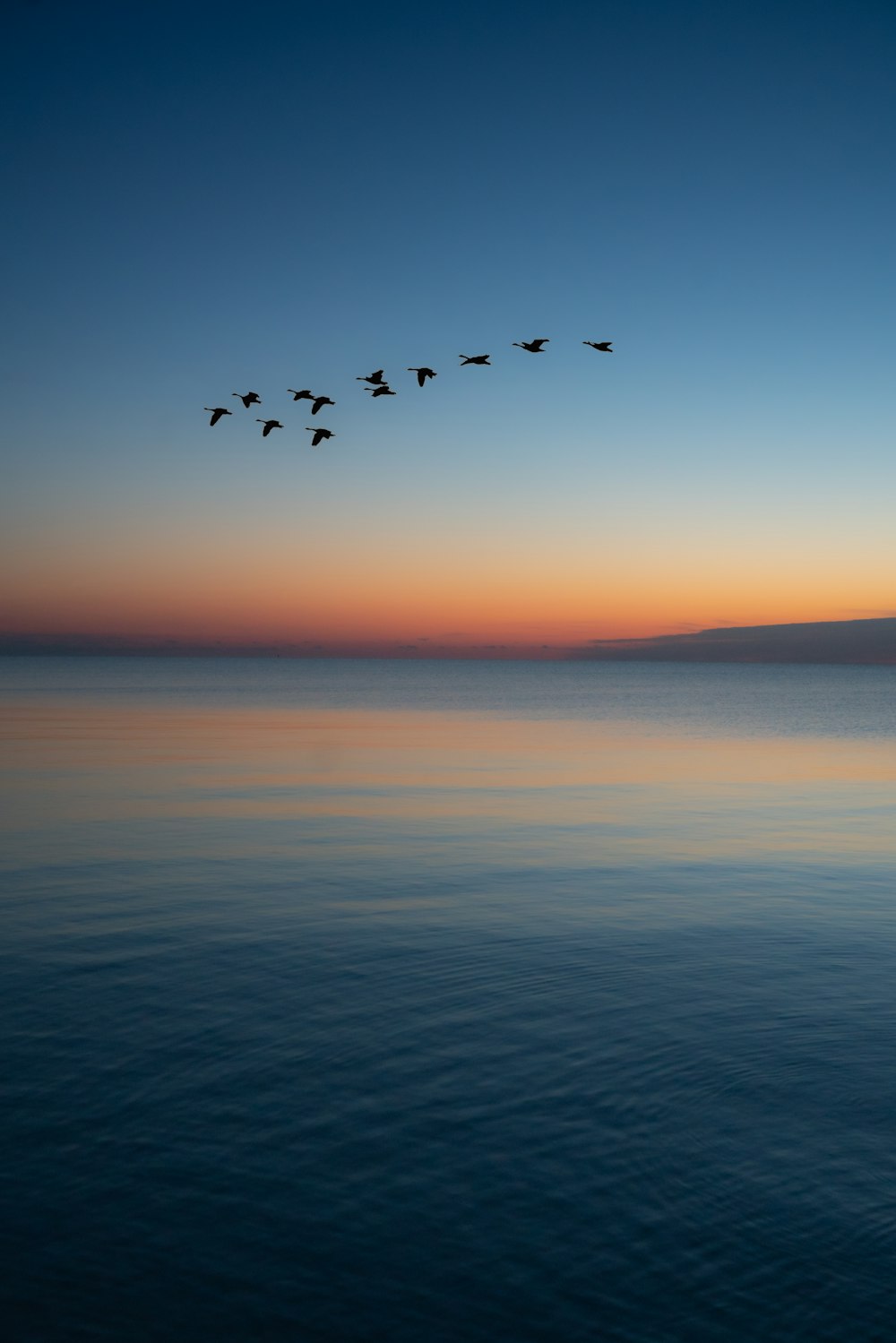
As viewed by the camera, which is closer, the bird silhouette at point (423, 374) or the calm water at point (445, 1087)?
the calm water at point (445, 1087)

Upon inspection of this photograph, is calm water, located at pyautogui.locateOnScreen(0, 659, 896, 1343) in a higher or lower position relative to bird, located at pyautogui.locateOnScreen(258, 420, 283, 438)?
lower

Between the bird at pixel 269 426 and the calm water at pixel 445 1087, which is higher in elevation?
the bird at pixel 269 426

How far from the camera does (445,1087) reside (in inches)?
504

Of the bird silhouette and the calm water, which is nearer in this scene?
the calm water

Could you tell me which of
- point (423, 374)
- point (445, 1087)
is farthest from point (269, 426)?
point (445, 1087)

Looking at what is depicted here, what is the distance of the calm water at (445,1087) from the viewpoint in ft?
29.8

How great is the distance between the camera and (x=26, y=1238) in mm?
9539

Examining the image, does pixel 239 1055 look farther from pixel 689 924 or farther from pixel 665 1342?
pixel 689 924

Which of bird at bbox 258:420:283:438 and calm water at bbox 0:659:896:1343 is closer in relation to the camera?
calm water at bbox 0:659:896:1343

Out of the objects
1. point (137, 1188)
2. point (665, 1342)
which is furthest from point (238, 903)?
point (665, 1342)

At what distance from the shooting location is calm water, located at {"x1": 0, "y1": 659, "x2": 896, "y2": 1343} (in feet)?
29.8

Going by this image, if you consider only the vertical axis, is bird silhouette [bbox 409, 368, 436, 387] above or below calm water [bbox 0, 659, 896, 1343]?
above

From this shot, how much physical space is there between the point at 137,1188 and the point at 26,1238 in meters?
1.14

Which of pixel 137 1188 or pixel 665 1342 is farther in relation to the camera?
pixel 137 1188
